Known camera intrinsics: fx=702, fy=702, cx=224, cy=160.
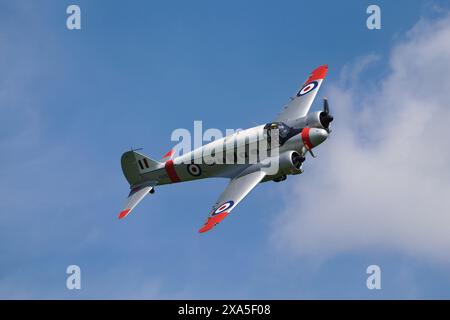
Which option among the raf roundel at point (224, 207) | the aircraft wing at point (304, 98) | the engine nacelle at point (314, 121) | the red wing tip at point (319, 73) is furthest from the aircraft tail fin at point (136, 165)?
the red wing tip at point (319, 73)

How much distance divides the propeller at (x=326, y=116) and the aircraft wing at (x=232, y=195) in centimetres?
472

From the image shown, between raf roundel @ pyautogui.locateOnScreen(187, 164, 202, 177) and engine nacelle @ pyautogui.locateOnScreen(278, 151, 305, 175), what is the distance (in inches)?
203

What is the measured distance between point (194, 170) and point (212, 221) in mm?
5907

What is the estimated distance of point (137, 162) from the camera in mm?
40250

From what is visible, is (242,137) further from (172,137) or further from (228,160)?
(172,137)

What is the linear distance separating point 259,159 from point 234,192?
7.92ft

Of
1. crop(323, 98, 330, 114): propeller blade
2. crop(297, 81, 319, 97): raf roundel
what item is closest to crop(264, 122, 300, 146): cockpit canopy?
crop(323, 98, 330, 114): propeller blade

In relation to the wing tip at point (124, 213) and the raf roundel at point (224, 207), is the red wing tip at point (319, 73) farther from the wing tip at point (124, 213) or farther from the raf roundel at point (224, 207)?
the wing tip at point (124, 213)

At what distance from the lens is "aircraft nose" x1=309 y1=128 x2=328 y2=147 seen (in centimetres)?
3625

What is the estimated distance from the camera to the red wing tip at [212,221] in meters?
32.9

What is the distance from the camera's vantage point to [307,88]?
42.2 meters

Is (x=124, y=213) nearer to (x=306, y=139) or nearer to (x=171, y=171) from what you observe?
(x=171, y=171)

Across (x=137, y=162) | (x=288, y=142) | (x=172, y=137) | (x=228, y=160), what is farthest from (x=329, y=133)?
(x=137, y=162)

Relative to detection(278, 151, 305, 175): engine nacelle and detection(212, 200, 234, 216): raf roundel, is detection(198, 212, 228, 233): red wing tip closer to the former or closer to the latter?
detection(212, 200, 234, 216): raf roundel
